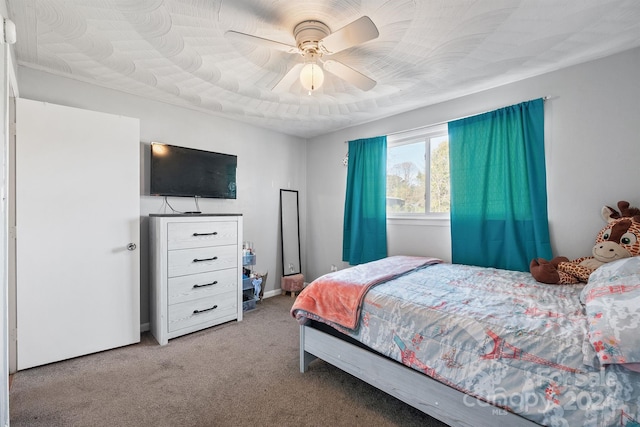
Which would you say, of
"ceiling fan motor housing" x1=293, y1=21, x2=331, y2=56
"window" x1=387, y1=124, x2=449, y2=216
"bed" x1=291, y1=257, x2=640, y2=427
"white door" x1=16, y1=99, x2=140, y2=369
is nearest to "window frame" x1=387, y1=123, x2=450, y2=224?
"window" x1=387, y1=124, x2=449, y2=216

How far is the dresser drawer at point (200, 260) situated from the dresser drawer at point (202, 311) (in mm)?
304

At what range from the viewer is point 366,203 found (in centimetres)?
361

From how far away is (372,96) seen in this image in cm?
292

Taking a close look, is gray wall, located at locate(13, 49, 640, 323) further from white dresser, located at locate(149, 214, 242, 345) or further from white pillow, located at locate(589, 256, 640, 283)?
white pillow, located at locate(589, 256, 640, 283)

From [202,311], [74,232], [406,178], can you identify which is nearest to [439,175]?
[406,178]

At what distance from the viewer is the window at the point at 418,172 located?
123 inches

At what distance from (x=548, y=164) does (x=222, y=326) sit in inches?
136

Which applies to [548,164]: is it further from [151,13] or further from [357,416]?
[151,13]

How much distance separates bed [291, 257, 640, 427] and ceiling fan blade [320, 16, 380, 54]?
1504mm

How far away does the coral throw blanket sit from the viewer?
1.82m

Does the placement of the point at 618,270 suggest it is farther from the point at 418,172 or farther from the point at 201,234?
the point at 201,234

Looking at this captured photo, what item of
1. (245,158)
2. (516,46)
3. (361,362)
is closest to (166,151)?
(245,158)

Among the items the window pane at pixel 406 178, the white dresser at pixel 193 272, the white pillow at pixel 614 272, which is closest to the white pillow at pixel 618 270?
the white pillow at pixel 614 272

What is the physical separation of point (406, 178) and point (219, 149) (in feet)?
7.69
